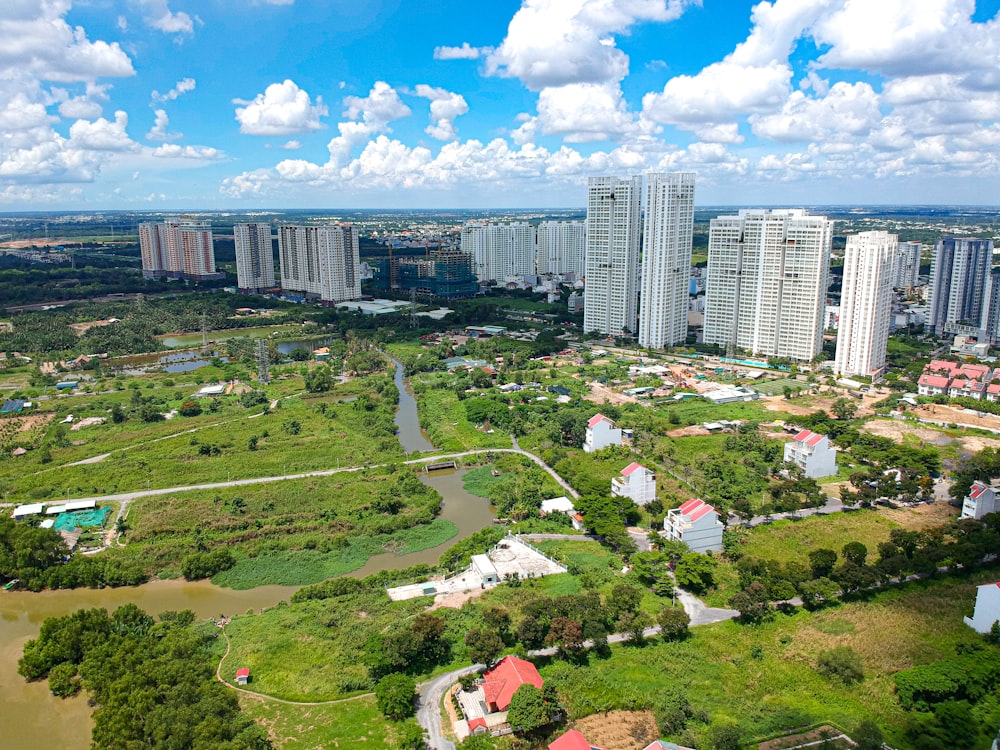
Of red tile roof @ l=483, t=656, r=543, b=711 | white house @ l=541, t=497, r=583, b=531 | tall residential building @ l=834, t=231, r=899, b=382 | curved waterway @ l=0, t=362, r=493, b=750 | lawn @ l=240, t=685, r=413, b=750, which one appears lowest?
curved waterway @ l=0, t=362, r=493, b=750

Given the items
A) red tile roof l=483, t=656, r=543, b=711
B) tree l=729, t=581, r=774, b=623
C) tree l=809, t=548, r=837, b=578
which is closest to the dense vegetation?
→ red tile roof l=483, t=656, r=543, b=711

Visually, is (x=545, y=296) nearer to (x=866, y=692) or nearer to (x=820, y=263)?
(x=820, y=263)

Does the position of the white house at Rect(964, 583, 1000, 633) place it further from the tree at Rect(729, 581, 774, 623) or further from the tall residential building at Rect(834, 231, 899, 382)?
the tall residential building at Rect(834, 231, 899, 382)

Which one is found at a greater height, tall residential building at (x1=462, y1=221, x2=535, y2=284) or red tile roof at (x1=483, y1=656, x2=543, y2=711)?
tall residential building at (x1=462, y1=221, x2=535, y2=284)

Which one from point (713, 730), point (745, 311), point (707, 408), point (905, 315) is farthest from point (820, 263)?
point (713, 730)

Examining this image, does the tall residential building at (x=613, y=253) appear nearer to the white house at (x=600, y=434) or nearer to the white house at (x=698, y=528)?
the white house at (x=600, y=434)
